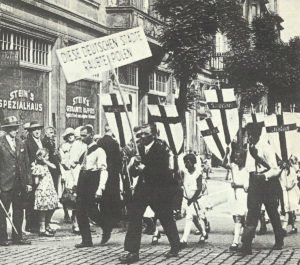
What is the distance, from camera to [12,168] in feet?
32.1

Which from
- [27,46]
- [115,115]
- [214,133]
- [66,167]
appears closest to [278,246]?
[214,133]

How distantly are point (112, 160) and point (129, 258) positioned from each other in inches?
118

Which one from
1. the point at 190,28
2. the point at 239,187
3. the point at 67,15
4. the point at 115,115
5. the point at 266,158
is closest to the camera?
the point at 266,158

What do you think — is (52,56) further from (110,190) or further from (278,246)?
(278,246)

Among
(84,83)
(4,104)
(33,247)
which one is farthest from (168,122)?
(84,83)

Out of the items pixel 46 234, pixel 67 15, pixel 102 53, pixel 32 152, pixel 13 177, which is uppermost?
pixel 67 15

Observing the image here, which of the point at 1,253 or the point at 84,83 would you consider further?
the point at 84,83

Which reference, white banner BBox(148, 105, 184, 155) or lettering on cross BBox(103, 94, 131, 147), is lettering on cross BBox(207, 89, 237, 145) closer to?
white banner BBox(148, 105, 184, 155)

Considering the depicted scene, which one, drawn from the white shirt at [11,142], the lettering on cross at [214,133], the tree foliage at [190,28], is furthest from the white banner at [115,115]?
the tree foliage at [190,28]

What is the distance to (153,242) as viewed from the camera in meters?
9.85

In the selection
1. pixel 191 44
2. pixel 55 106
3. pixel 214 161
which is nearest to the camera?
pixel 55 106

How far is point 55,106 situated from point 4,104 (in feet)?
8.29

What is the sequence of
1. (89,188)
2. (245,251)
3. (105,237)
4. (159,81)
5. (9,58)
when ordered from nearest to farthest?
(245,251) < (89,188) < (105,237) < (9,58) < (159,81)

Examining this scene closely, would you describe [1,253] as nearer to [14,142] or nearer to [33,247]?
[33,247]
